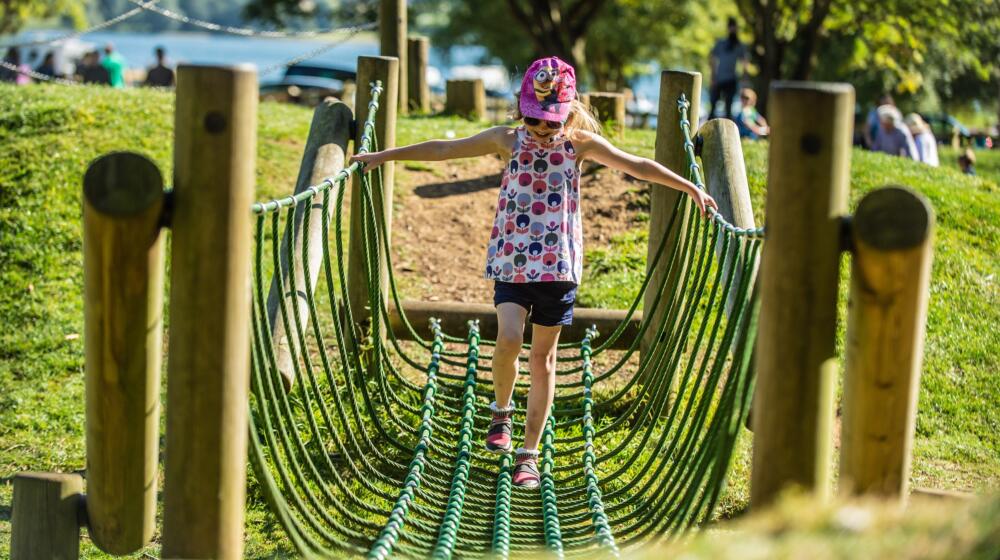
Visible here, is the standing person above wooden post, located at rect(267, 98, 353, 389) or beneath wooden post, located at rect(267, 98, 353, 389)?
above

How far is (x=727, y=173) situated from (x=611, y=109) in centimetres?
471

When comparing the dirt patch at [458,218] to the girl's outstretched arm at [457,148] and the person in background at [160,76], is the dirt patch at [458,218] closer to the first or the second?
the girl's outstretched arm at [457,148]

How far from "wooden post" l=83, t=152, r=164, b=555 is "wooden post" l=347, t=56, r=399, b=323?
8.01 ft

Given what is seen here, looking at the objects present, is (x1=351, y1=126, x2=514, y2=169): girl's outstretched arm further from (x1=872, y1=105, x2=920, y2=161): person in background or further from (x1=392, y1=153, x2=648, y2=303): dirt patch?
(x1=872, y1=105, x2=920, y2=161): person in background

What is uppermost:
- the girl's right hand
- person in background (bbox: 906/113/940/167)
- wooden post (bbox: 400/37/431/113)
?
wooden post (bbox: 400/37/431/113)

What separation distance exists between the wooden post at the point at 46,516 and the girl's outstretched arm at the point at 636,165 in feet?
6.34

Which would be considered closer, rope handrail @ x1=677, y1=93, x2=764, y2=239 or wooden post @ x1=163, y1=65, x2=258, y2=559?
wooden post @ x1=163, y1=65, x2=258, y2=559

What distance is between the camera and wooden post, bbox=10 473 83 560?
2.70 meters

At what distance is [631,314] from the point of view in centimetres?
519

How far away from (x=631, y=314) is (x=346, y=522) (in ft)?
5.32

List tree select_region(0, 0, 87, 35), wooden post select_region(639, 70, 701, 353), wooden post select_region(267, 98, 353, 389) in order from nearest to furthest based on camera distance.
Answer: wooden post select_region(267, 98, 353, 389), wooden post select_region(639, 70, 701, 353), tree select_region(0, 0, 87, 35)

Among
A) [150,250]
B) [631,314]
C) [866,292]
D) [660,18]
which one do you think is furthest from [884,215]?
[660,18]

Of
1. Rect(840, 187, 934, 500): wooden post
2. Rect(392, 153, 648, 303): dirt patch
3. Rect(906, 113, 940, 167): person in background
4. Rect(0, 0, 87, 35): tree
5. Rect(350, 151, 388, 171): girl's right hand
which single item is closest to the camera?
Rect(840, 187, 934, 500): wooden post

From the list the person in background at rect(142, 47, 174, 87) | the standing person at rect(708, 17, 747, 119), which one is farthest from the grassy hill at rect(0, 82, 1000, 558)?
the person in background at rect(142, 47, 174, 87)
